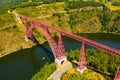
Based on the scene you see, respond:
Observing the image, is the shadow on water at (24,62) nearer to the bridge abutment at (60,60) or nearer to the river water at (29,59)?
the river water at (29,59)

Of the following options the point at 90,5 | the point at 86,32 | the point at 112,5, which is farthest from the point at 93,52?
the point at 112,5

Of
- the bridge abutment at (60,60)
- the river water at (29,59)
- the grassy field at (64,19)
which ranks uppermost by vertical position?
the grassy field at (64,19)

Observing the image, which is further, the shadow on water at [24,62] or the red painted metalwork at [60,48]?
the shadow on water at [24,62]

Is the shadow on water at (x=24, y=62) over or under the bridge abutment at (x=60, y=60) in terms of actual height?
under

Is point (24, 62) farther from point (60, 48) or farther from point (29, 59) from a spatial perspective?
point (60, 48)

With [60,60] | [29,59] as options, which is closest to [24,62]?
[29,59]

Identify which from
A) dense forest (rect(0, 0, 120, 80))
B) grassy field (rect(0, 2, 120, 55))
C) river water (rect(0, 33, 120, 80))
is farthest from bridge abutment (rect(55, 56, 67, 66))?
grassy field (rect(0, 2, 120, 55))

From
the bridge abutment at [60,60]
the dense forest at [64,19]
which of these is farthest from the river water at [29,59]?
the bridge abutment at [60,60]

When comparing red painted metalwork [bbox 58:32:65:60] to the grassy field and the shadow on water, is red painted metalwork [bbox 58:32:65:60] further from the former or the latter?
the grassy field
